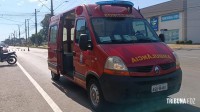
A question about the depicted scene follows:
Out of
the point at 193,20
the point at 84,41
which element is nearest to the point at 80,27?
the point at 84,41

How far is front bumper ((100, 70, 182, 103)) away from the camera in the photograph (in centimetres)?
586

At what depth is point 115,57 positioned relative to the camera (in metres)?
6.14

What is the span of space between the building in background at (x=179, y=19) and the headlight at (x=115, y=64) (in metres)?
48.5

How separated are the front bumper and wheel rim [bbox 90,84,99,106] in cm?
48

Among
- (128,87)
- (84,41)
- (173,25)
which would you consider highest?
(173,25)

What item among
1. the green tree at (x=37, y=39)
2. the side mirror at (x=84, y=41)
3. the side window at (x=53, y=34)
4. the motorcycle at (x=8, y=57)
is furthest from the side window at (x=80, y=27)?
the green tree at (x=37, y=39)

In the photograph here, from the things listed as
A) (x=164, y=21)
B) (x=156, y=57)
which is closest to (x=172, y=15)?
(x=164, y=21)

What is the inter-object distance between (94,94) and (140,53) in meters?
1.42

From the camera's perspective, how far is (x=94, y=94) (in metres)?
6.82

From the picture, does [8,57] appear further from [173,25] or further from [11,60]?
[173,25]

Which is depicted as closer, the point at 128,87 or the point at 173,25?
the point at 128,87

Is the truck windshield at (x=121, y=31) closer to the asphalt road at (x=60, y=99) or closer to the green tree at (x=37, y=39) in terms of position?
the asphalt road at (x=60, y=99)

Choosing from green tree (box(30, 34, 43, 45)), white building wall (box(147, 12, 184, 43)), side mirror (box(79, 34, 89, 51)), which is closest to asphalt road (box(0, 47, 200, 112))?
side mirror (box(79, 34, 89, 51))

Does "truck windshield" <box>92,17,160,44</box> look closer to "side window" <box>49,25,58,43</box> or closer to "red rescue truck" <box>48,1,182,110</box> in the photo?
A: "red rescue truck" <box>48,1,182,110</box>
